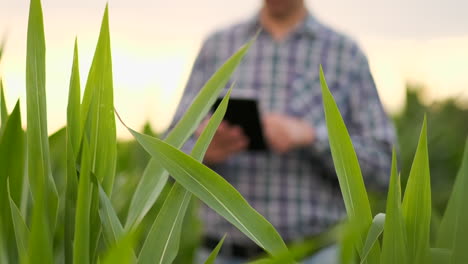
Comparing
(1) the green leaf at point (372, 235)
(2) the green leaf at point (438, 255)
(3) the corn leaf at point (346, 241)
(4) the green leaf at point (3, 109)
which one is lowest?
(2) the green leaf at point (438, 255)

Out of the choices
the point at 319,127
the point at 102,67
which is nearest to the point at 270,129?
the point at 319,127

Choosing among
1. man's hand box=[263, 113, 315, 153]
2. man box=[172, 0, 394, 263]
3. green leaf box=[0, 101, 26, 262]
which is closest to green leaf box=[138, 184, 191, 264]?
green leaf box=[0, 101, 26, 262]

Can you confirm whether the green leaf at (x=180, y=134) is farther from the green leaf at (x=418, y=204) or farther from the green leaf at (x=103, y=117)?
the green leaf at (x=418, y=204)

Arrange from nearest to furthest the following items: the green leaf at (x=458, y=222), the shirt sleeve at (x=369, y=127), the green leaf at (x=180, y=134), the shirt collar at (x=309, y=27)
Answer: the green leaf at (x=458, y=222)
the green leaf at (x=180, y=134)
the shirt sleeve at (x=369, y=127)
the shirt collar at (x=309, y=27)

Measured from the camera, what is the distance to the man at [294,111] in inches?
86.3

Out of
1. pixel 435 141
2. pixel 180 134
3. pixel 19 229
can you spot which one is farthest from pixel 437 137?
pixel 19 229

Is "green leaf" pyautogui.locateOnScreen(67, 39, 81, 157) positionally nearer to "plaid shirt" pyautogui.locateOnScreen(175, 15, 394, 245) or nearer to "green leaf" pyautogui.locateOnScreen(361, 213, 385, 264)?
"green leaf" pyautogui.locateOnScreen(361, 213, 385, 264)

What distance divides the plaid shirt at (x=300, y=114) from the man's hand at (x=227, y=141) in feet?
0.67

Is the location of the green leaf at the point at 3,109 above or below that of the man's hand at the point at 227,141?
above

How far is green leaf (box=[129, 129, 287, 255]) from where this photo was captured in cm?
56

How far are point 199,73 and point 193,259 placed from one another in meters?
0.87

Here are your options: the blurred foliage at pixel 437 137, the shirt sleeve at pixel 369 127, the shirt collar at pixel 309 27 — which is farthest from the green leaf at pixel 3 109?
the blurred foliage at pixel 437 137

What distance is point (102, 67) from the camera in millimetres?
616

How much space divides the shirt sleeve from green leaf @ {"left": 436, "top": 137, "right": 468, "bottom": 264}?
1584mm
